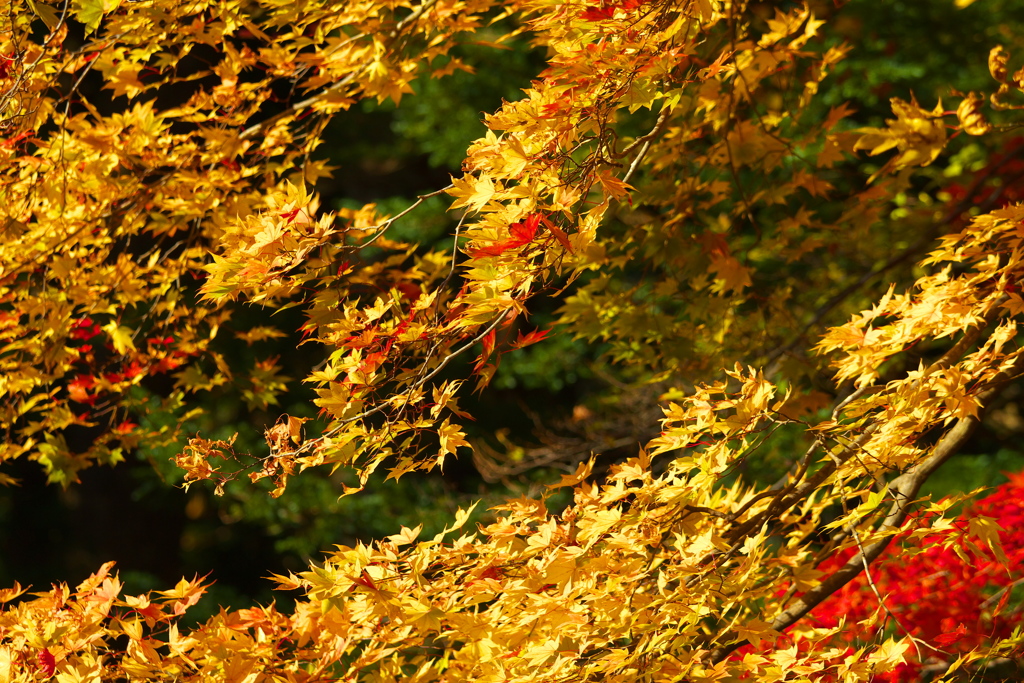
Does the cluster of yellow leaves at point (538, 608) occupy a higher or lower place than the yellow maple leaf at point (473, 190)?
lower

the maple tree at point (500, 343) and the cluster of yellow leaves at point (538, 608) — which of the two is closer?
the maple tree at point (500, 343)

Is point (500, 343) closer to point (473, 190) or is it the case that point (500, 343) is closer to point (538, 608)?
point (473, 190)

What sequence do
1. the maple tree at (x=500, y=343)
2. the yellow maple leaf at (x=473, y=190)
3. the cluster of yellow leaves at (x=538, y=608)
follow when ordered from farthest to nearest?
the cluster of yellow leaves at (x=538, y=608) → the maple tree at (x=500, y=343) → the yellow maple leaf at (x=473, y=190)

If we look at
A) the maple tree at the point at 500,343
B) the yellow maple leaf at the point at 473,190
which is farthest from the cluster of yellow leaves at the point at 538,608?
the yellow maple leaf at the point at 473,190

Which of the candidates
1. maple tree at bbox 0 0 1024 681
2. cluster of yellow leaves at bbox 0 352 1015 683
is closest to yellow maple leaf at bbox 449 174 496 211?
maple tree at bbox 0 0 1024 681

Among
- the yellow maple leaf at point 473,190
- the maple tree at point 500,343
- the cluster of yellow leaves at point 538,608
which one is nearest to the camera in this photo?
the yellow maple leaf at point 473,190

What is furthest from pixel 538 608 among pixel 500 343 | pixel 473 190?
pixel 473 190

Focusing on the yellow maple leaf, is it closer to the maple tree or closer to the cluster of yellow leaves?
the maple tree

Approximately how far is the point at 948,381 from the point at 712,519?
2.07ft

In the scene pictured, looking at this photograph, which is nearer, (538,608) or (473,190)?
(473,190)

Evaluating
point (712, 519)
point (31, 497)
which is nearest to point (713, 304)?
point (712, 519)

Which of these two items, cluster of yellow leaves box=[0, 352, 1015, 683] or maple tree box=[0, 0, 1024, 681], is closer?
maple tree box=[0, 0, 1024, 681]

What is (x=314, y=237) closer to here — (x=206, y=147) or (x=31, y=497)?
(x=206, y=147)

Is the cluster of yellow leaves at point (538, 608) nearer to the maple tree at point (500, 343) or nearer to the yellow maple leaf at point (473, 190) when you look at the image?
the maple tree at point (500, 343)
